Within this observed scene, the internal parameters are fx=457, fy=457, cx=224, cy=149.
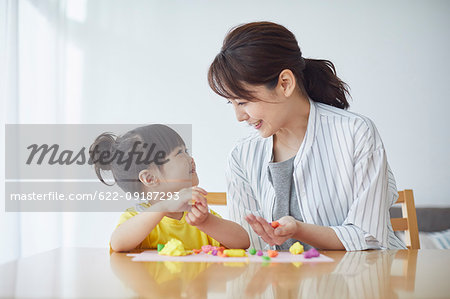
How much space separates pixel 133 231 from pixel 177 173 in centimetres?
27

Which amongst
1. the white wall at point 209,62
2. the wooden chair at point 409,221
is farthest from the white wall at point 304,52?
the wooden chair at point 409,221

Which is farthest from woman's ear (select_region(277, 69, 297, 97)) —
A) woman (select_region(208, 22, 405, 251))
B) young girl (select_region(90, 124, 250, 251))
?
young girl (select_region(90, 124, 250, 251))

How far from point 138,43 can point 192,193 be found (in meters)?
2.32

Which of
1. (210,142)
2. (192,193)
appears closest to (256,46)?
(192,193)

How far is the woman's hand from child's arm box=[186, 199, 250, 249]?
16 cm

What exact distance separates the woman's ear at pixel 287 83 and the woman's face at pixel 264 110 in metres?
0.02

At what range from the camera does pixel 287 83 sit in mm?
1284

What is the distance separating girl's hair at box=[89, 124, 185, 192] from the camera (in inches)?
50.7

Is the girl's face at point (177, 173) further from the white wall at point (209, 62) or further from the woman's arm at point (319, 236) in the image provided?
the white wall at point (209, 62)

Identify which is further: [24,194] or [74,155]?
[74,155]

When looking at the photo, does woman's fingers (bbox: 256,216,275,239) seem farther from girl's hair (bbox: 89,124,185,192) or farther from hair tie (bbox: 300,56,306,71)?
hair tie (bbox: 300,56,306,71)

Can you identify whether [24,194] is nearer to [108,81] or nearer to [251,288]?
[108,81]

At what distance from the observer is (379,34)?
286 centimetres

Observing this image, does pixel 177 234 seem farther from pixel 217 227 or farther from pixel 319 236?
pixel 319 236
